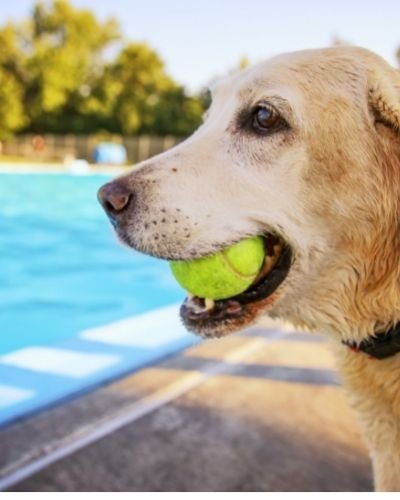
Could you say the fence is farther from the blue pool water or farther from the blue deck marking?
the blue deck marking

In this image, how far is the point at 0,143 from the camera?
3403 cm

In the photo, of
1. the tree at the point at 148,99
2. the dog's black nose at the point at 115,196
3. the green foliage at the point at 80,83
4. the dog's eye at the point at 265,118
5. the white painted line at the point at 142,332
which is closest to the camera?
the dog's black nose at the point at 115,196

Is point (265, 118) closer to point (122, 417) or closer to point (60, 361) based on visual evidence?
point (122, 417)

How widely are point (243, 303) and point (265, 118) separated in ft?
1.95

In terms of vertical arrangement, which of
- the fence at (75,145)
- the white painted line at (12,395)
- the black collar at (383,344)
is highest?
the black collar at (383,344)

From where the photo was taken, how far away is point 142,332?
15.3 feet

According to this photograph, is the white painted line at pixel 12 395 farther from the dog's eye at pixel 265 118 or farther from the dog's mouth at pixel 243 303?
the dog's eye at pixel 265 118

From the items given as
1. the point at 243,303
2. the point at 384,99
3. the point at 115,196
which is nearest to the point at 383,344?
the point at 243,303

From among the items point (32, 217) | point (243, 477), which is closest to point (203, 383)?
point (243, 477)

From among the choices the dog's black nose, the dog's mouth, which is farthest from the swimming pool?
the dog's mouth

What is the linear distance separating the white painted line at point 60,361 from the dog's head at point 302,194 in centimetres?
194

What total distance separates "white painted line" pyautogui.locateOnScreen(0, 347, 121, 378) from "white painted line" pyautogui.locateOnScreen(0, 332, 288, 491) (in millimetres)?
460

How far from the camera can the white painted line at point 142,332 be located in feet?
14.5

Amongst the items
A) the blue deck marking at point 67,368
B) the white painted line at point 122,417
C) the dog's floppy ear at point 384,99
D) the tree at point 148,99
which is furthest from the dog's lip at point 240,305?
the tree at point 148,99
